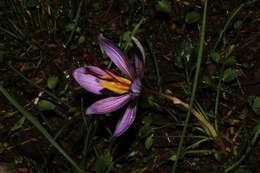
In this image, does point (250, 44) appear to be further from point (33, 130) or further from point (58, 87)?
point (33, 130)

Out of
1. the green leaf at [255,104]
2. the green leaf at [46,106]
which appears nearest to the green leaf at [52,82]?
the green leaf at [46,106]

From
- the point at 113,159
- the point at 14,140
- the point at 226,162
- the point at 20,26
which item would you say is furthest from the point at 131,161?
the point at 20,26

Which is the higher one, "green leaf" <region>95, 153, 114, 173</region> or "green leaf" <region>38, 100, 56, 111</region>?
"green leaf" <region>38, 100, 56, 111</region>

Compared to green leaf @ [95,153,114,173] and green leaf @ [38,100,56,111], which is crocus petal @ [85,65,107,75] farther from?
green leaf @ [38,100,56,111]

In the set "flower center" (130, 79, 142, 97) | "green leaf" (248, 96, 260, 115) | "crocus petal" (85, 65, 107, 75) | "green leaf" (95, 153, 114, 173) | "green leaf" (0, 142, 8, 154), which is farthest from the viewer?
"green leaf" (0, 142, 8, 154)

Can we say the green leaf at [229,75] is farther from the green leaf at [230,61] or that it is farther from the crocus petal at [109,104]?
the crocus petal at [109,104]

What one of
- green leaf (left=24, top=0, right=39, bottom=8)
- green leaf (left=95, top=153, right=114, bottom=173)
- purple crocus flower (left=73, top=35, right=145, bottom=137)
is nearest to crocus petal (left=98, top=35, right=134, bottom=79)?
purple crocus flower (left=73, top=35, right=145, bottom=137)
